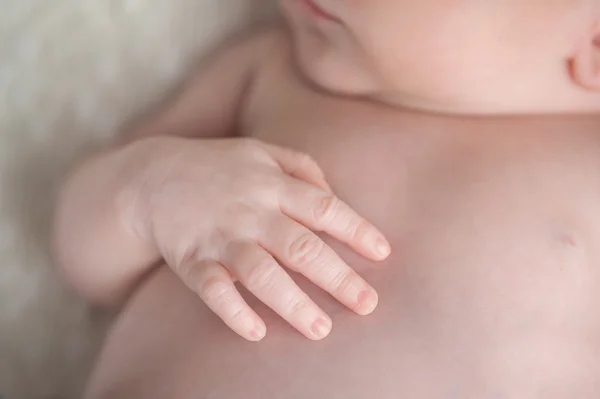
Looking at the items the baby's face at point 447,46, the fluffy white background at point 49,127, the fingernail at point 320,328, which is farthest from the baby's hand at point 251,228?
the fluffy white background at point 49,127

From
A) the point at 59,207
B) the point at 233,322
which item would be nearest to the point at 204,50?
the point at 59,207

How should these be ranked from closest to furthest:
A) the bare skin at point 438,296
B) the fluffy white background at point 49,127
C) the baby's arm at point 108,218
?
the bare skin at point 438,296
the baby's arm at point 108,218
the fluffy white background at point 49,127

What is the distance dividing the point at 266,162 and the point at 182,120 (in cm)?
17

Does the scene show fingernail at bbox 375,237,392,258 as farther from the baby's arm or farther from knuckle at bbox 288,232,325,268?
the baby's arm

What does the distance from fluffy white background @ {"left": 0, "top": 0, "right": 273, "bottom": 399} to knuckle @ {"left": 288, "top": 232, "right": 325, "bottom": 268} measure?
1.05 ft

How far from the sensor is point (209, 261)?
0.56 meters

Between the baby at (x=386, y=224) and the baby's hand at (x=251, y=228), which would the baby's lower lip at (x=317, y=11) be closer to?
the baby at (x=386, y=224)

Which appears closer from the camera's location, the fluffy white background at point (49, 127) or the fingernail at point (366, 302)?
the fingernail at point (366, 302)

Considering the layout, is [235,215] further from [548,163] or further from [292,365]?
[548,163]

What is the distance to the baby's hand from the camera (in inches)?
21.2

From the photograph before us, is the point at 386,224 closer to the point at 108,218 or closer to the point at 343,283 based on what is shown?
the point at 343,283

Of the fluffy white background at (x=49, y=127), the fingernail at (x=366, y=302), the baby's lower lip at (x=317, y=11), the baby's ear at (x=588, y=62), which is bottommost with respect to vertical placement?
the fluffy white background at (x=49, y=127)

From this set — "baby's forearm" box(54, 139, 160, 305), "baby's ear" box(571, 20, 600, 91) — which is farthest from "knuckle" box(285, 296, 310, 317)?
"baby's ear" box(571, 20, 600, 91)

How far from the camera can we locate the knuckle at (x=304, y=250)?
55 cm
